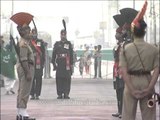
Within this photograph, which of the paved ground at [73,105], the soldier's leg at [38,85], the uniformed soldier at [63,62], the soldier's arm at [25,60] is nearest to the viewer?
the soldier's arm at [25,60]

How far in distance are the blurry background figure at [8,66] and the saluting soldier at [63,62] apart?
217cm

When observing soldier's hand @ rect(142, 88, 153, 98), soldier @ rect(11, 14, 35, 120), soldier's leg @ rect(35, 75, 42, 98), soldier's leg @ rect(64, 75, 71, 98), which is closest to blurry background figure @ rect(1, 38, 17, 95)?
soldier's leg @ rect(35, 75, 42, 98)

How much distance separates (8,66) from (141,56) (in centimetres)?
1065

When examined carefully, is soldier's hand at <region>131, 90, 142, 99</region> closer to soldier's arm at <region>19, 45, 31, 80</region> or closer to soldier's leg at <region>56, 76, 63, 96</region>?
soldier's arm at <region>19, 45, 31, 80</region>

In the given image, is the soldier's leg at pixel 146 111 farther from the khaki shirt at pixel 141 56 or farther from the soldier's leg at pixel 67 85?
the soldier's leg at pixel 67 85

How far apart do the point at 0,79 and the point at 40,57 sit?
12.6 ft

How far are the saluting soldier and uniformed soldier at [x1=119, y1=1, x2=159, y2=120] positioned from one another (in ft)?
25.5

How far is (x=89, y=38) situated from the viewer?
88.9 metres

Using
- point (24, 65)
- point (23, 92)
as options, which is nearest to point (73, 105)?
point (23, 92)

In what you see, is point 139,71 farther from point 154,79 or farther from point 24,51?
point 24,51

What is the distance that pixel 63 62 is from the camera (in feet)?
48.8

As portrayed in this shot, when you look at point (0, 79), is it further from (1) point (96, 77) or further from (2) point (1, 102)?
(1) point (96, 77)

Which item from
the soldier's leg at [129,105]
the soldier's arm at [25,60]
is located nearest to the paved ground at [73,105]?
the soldier's arm at [25,60]

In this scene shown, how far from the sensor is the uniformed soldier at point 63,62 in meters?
14.6
